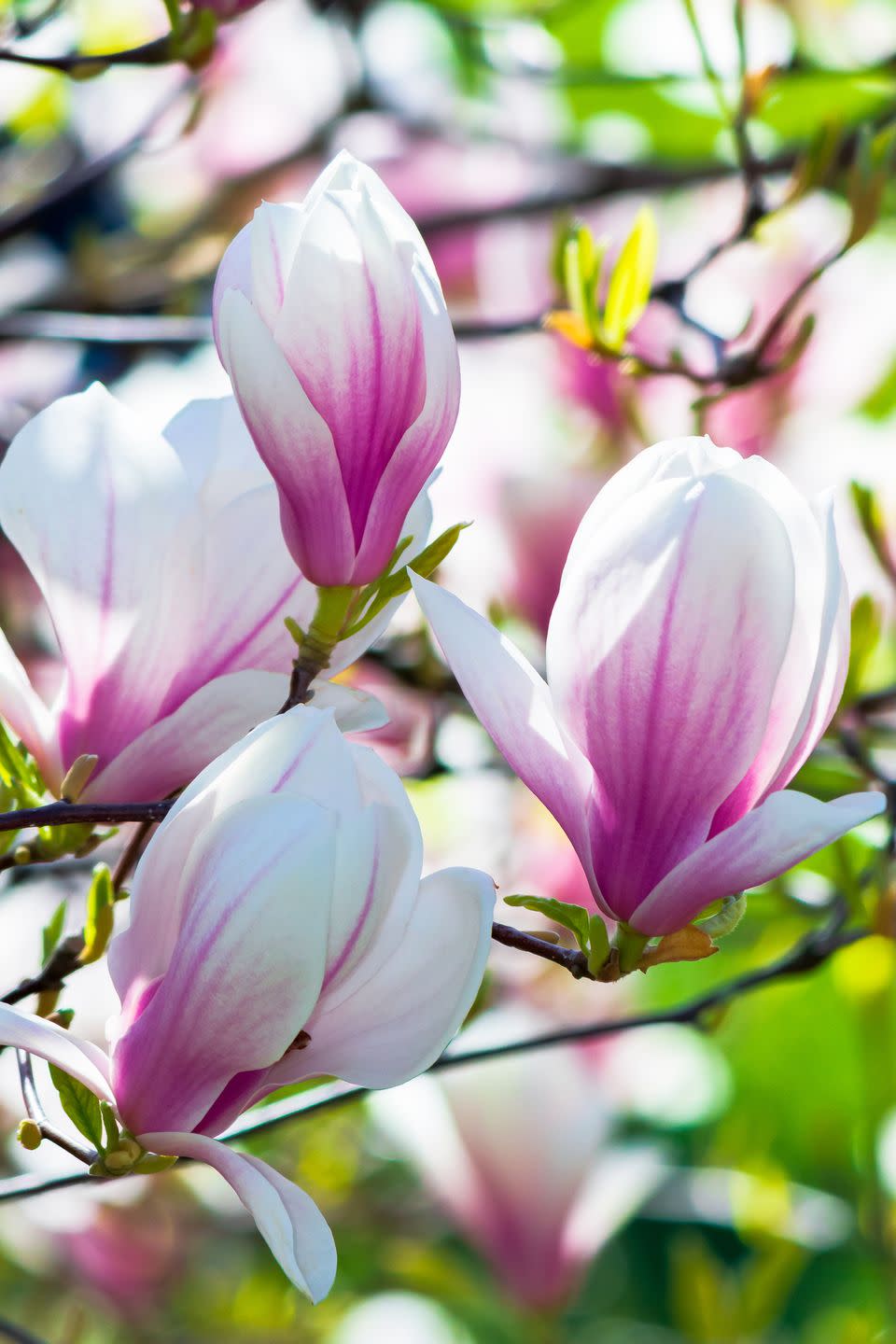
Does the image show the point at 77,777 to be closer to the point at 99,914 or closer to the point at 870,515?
the point at 99,914

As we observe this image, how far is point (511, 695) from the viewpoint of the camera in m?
0.41

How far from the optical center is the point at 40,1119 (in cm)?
42

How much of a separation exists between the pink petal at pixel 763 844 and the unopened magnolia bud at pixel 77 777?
0.17m

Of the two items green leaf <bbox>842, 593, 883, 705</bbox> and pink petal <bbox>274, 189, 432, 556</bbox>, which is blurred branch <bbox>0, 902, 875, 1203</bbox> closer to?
green leaf <bbox>842, 593, 883, 705</bbox>

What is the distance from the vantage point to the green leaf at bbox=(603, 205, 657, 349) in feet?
2.06

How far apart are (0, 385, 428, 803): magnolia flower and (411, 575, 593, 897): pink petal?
7 cm

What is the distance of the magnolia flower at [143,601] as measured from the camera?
46 centimetres

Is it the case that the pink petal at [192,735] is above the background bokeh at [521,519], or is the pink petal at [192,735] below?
above

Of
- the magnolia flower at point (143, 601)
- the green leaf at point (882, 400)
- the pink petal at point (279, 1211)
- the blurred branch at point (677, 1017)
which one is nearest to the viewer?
the pink petal at point (279, 1211)

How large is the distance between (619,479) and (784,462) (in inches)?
34.0

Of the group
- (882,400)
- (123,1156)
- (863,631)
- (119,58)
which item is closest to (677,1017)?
(863,631)

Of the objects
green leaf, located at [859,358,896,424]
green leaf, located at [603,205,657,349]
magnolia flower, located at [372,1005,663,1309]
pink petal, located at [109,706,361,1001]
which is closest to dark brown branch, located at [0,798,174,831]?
pink petal, located at [109,706,361,1001]

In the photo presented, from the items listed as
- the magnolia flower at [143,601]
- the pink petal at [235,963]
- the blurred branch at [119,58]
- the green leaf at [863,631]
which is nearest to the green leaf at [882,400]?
the green leaf at [863,631]

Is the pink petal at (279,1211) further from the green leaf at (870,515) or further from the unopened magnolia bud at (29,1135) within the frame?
the green leaf at (870,515)
